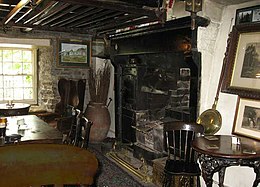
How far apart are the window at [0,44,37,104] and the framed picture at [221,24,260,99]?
471cm

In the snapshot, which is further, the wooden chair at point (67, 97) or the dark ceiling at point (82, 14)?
the wooden chair at point (67, 97)

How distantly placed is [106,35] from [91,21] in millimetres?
931

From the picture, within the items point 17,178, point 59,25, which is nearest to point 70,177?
point 17,178

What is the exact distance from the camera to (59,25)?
5.31m

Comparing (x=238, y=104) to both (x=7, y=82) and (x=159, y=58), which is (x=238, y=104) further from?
(x=7, y=82)

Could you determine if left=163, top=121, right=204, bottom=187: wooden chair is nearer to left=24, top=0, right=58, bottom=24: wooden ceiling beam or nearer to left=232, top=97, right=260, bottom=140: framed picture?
left=232, top=97, right=260, bottom=140: framed picture

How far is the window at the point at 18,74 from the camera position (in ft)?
21.2

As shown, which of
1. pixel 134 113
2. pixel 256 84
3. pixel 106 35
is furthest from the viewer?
pixel 106 35

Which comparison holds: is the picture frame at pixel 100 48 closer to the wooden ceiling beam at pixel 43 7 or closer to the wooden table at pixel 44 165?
the wooden ceiling beam at pixel 43 7

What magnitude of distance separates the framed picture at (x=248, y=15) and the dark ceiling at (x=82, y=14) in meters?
0.86

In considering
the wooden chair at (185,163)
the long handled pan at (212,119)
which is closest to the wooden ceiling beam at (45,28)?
the wooden chair at (185,163)

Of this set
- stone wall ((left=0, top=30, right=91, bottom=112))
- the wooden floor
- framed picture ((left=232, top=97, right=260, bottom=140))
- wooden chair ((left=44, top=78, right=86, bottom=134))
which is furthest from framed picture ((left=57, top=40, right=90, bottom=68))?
framed picture ((left=232, top=97, right=260, bottom=140))

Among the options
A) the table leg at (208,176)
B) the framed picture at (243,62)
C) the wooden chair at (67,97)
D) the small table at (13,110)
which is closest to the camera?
the table leg at (208,176)

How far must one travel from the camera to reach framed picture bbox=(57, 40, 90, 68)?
6.70 meters
